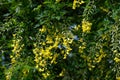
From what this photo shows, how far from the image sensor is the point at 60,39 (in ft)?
9.33

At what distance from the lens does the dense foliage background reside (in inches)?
109

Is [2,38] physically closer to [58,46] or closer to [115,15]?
A: [58,46]

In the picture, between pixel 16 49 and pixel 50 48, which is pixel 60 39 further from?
pixel 16 49

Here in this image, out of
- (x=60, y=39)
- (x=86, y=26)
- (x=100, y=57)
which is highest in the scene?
(x=86, y=26)

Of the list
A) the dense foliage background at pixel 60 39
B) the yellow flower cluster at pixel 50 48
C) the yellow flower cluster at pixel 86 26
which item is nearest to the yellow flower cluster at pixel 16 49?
the dense foliage background at pixel 60 39

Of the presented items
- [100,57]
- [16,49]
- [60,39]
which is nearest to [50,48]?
[60,39]

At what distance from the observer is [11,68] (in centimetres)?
290

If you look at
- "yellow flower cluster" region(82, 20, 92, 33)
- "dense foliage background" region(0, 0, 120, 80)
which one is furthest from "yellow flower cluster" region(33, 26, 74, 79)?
"yellow flower cluster" region(82, 20, 92, 33)

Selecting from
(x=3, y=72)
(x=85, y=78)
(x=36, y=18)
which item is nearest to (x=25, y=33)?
(x=36, y=18)

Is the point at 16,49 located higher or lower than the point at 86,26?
lower

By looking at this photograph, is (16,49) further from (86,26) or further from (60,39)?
(86,26)

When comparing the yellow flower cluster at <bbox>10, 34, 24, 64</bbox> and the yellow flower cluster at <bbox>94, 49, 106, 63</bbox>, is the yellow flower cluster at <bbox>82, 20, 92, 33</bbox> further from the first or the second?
the yellow flower cluster at <bbox>10, 34, 24, 64</bbox>

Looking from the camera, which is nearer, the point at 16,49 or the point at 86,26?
the point at 86,26

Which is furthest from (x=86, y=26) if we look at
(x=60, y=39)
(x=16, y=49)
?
Result: (x=16, y=49)
